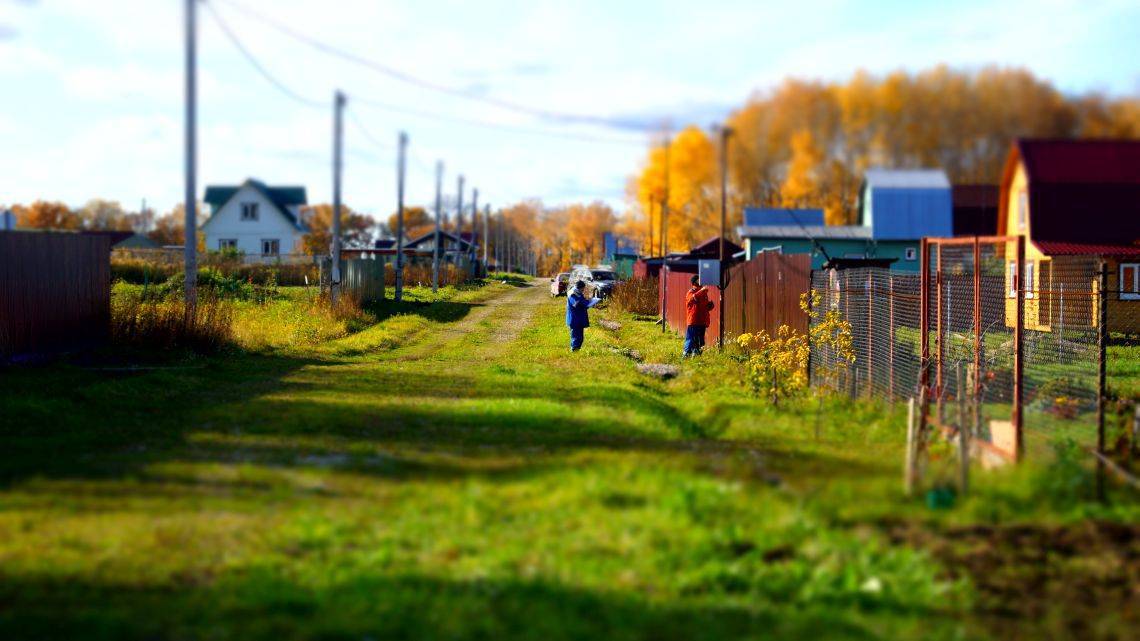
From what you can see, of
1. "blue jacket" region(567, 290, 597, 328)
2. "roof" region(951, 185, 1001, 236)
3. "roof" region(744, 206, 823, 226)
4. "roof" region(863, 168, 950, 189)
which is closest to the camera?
"roof" region(863, 168, 950, 189)

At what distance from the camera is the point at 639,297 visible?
39.3 meters

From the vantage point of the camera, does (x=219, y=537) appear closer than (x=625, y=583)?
No

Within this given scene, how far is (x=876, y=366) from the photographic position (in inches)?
563

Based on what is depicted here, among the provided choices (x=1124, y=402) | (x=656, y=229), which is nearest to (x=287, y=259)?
(x=656, y=229)

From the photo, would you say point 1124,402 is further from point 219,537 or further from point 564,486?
point 219,537

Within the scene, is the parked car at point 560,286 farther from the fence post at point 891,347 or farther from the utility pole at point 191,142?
the fence post at point 891,347

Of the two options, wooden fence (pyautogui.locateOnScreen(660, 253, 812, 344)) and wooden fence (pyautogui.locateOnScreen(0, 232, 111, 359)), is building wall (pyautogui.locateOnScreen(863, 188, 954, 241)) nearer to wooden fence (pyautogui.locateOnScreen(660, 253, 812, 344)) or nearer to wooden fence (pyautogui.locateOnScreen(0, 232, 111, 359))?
wooden fence (pyautogui.locateOnScreen(660, 253, 812, 344))

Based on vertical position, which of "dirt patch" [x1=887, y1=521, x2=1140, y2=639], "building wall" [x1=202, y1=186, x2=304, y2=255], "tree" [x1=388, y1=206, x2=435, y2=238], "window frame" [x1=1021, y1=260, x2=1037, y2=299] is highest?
"tree" [x1=388, y1=206, x2=435, y2=238]

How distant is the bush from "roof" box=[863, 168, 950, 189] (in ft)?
96.4

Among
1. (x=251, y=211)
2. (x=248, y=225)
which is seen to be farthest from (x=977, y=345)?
(x=251, y=211)

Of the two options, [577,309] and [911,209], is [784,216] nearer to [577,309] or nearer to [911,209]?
[577,309]

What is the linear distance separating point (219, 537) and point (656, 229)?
5807 centimetres

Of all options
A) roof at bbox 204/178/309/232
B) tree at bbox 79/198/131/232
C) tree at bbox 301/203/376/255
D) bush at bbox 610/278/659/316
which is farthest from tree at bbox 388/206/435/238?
bush at bbox 610/278/659/316

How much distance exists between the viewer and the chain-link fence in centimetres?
1053
